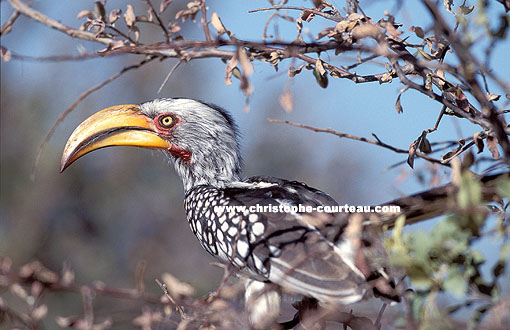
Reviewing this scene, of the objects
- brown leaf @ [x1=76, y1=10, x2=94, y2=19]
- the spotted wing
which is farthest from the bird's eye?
brown leaf @ [x1=76, y1=10, x2=94, y2=19]

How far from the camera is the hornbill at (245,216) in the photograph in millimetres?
1890

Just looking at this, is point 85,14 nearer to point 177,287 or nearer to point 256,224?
point 256,224

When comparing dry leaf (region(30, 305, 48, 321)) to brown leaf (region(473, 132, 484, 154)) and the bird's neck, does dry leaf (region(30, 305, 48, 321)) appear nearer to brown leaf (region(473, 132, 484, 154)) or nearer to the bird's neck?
brown leaf (region(473, 132, 484, 154))

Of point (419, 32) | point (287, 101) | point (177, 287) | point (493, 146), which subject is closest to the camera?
point (177, 287)

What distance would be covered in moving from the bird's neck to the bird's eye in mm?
178

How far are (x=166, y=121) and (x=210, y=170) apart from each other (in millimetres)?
312

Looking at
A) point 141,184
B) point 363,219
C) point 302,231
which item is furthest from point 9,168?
point 363,219

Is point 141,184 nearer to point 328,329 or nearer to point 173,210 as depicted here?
point 173,210

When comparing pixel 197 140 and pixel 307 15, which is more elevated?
pixel 307 15

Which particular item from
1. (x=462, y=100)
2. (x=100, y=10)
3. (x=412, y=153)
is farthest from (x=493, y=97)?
(x=100, y=10)

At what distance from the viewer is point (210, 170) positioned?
289 centimetres

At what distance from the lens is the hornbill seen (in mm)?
1890

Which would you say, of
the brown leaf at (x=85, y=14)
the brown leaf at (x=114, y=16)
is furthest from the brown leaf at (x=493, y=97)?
the brown leaf at (x=85, y=14)

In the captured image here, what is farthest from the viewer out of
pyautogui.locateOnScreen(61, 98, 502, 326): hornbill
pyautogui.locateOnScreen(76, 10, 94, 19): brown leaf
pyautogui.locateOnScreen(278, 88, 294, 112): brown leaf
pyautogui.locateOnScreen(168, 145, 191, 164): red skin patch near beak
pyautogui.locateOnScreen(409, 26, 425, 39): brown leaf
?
pyautogui.locateOnScreen(168, 145, 191, 164): red skin patch near beak
